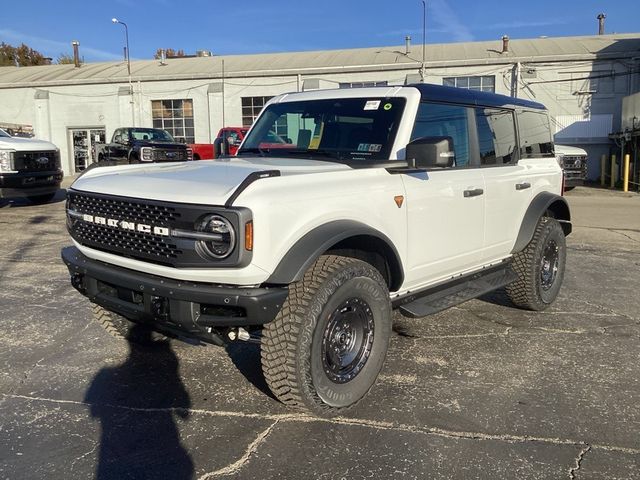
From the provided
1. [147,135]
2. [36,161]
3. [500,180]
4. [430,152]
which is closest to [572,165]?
[147,135]

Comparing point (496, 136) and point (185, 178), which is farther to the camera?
point (496, 136)

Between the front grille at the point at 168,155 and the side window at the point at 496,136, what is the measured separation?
1298 cm

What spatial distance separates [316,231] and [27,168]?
11019 mm

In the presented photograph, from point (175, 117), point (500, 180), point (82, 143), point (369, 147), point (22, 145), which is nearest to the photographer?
point (369, 147)

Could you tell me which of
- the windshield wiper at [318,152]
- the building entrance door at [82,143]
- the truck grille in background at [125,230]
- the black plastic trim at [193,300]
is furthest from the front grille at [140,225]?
the building entrance door at [82,143]

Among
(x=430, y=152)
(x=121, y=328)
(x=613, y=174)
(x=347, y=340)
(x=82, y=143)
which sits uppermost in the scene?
(x=82, y=143)

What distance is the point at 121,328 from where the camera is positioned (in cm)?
438

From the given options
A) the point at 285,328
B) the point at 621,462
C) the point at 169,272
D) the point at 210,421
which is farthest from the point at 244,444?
the point at 621,462

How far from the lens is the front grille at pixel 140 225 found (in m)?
2.97

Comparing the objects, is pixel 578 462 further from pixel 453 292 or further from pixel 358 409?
pixel 453 292

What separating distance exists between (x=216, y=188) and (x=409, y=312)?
165 cm

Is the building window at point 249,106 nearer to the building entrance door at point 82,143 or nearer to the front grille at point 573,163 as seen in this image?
the building entrance door at point 82,143

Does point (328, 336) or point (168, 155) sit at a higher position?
point (168, 155)

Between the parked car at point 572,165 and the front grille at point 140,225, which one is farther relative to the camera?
the parked car at point 572,165
